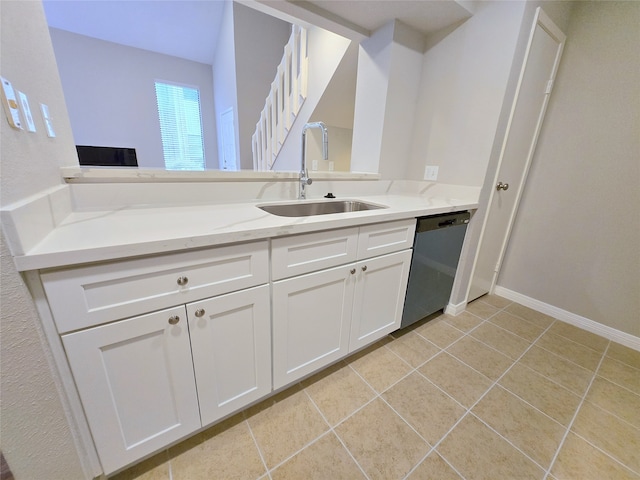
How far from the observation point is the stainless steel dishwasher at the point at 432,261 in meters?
1.55

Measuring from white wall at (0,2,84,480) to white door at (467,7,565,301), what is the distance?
2.29 metres

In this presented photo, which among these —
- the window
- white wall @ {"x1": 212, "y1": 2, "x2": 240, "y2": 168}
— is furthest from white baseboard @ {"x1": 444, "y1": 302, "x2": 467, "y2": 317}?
the window

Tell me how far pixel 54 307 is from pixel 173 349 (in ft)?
1.11

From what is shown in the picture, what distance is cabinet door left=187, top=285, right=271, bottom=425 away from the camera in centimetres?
90

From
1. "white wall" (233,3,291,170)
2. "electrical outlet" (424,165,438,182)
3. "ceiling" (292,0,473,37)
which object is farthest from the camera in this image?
"white wall" (233,3,291,170)

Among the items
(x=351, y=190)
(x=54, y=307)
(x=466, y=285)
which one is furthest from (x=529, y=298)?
(x=54, y=307)

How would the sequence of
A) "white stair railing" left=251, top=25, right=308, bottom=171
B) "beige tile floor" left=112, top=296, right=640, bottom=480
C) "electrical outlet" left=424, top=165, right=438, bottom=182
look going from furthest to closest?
"white stair railing" left=251, top=25, right=308, bottom=171 < "electrical outlet" left=424, top=165, right=438, bottom=182 < "beige tile floor" left=112, top=296, right=640, bottom=480

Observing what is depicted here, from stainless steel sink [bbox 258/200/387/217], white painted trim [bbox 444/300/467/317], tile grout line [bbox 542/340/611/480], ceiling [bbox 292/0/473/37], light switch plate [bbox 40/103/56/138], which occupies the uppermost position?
ceiling [bbox 292/0/473/37]

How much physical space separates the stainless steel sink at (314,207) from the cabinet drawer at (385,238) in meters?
0.23

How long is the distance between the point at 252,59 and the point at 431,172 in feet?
11.7

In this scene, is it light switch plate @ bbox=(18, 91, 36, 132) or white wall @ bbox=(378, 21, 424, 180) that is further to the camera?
white wall @ bbox=(378, 21, 424, 180)

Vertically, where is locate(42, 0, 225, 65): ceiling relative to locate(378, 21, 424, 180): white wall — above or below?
above

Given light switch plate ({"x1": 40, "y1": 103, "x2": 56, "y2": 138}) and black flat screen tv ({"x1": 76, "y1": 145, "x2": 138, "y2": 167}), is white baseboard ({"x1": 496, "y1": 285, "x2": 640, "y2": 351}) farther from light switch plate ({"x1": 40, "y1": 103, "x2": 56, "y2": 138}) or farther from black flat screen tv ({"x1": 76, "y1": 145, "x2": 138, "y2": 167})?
black flat screen tv ({"x1": 76, "y1": 145, "x2": 138, "y2": 167})

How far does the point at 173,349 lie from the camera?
0.85 meters
